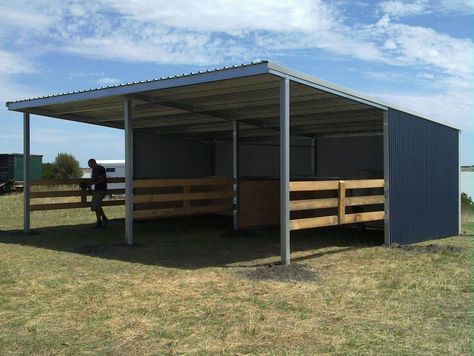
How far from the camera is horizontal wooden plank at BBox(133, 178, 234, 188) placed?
1029 centimetres

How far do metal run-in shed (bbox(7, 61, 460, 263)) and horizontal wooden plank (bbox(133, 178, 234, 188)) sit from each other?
0.09ft

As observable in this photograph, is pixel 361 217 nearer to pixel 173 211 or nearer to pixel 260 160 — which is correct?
pixel 173 211

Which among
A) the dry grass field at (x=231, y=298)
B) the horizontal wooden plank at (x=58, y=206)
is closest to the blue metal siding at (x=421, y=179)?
the dry grass field at (x=231, y=298)

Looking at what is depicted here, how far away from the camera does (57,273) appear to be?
711cm

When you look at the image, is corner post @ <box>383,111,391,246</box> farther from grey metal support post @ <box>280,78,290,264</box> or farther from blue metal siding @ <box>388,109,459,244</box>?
grey metal support post @ <box>280,78,290,264</box>

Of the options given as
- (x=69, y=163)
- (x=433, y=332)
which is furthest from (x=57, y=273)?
(x=69, y=163)

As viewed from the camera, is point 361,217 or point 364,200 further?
point 364,200

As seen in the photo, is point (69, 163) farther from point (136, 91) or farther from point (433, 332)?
point (433, 332)

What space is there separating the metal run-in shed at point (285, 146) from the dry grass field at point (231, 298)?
929 mm

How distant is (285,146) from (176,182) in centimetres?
371

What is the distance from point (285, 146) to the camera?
7777 millimetres

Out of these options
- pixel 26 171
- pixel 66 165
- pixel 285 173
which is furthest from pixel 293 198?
pixel 66 165

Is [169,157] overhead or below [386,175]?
overhead

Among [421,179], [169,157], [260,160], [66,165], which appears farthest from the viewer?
[66,165]
